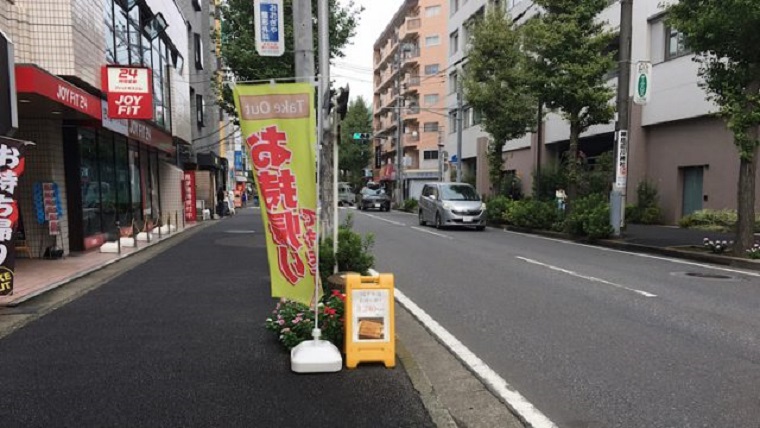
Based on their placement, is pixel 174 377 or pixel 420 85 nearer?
pixel 174 377

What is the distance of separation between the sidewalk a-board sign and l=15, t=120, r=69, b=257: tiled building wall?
9.19 metres

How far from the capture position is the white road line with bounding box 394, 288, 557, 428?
3588mm

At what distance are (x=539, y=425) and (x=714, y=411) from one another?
1286 mm

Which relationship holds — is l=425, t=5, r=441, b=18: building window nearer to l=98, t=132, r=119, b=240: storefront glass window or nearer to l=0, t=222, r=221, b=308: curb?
l=98, t=132, r=119, b=240: storefront glass window

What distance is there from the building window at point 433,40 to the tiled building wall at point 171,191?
129 ft

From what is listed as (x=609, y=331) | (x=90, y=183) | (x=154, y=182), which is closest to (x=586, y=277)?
(x=609, y=331)

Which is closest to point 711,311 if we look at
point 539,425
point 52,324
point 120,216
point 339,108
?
point 539,425

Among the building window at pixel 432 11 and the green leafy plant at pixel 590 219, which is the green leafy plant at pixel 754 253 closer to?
the green leafy plant at pixel 590 219

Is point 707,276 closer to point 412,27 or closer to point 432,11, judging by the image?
point 432,11

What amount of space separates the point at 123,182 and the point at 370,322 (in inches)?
540

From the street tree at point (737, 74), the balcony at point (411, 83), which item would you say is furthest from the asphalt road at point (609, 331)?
the balcony at point (411, 83)

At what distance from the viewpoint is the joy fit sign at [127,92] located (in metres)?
11.2

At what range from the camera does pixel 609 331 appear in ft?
18.5

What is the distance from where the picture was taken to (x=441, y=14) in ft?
183
